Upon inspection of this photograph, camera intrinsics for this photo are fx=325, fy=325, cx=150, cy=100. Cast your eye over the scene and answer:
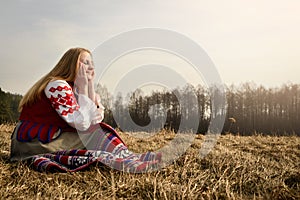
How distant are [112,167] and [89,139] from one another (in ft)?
2.05

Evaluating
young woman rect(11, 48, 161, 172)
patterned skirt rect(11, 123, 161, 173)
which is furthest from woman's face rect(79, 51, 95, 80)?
patterned skirt rect(11, 123, 161, 173)

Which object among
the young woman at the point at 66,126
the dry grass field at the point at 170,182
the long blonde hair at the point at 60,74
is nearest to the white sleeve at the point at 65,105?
the young woman at the point at 66,126

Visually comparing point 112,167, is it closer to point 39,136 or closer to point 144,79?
point 39,136

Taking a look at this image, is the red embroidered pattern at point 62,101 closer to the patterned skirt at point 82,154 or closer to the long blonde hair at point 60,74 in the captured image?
the long blonde hair at point 60,74

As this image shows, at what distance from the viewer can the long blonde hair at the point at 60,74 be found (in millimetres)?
2920

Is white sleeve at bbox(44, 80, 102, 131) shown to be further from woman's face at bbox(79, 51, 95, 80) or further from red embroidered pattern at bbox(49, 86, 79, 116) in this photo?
woman's face at bbox(79, 51, 95, 80)

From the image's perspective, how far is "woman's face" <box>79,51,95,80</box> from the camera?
317cm

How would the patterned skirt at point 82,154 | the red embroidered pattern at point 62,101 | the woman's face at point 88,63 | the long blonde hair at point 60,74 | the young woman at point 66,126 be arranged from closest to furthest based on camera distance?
1. the patterned skirt at point 82,154
2. the young woman at point 66,126
3. the red embroidered pattern at point 62,101
4. the long blonde hair at point 60,74
5. the woman's face at point 88,63

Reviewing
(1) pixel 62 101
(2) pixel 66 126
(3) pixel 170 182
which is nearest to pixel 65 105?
(1) pixel 62 101

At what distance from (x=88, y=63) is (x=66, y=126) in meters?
0.68

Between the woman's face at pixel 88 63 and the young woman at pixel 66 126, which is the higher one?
the woman's face at pixel 88 63

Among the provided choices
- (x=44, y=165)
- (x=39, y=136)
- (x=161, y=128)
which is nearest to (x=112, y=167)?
(x=44, y=165)

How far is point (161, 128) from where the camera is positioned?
233 inches

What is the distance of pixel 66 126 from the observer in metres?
2.97
